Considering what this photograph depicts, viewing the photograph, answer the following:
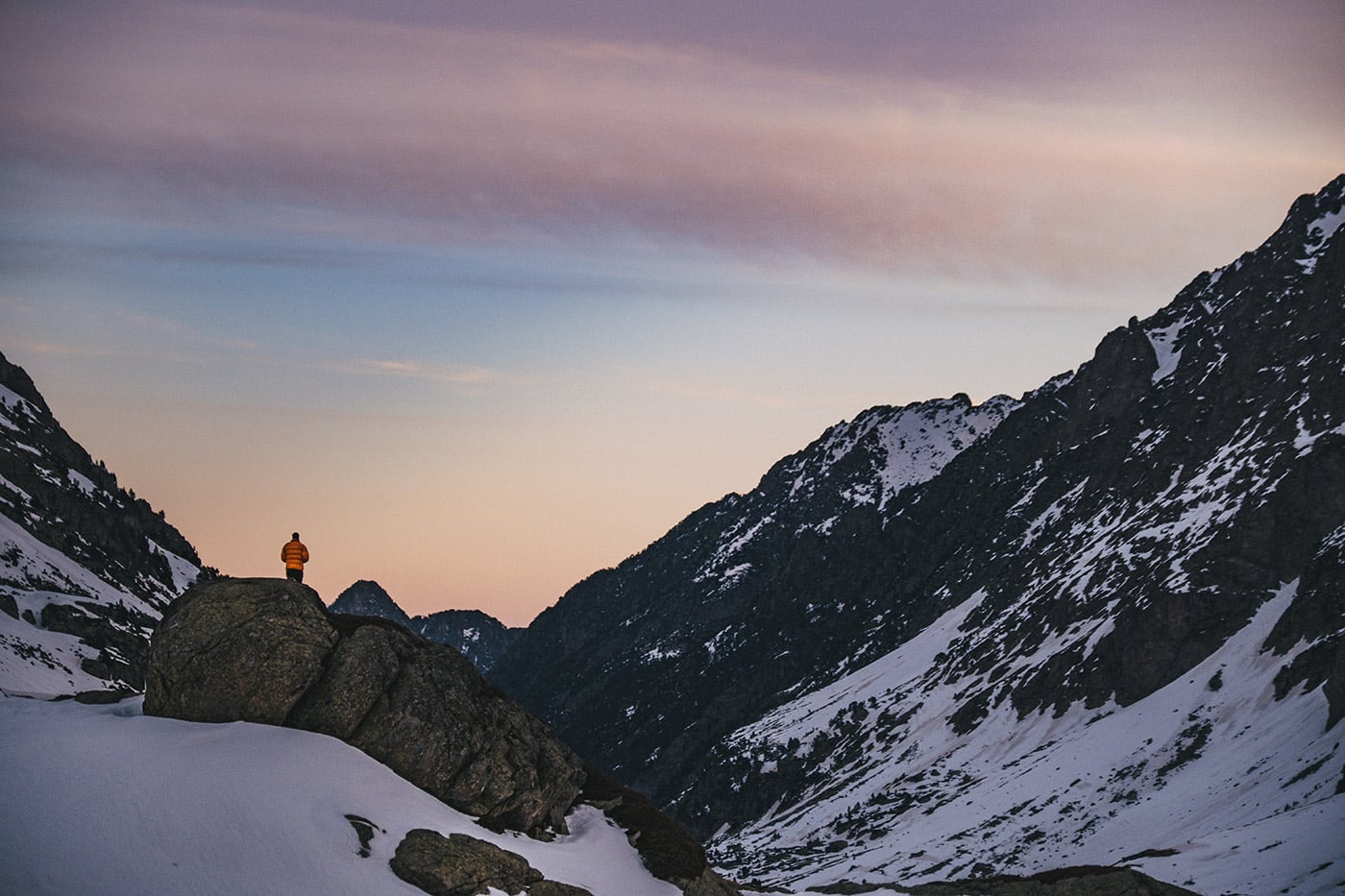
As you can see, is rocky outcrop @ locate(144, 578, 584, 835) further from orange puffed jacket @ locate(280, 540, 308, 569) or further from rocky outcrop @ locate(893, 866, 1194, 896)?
rocky outcrop @ locate(893, 866, 1194, 896)

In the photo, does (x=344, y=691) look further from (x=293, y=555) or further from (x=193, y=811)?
(x=193, y=811)

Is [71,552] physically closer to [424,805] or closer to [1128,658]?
[424,805]

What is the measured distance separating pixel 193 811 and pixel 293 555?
565 inches

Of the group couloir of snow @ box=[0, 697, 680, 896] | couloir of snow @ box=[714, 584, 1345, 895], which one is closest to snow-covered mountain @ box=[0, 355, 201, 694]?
couloir of snow @ box=[0, 697, 680, 896]

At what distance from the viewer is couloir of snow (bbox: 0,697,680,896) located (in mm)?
30453

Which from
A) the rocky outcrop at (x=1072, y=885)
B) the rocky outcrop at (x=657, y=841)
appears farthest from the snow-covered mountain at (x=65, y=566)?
the rocky outcrop at (x=1072, y=885)

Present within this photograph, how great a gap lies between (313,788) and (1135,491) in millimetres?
183547

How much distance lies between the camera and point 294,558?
153 ft

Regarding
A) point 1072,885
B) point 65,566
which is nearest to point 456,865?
point 1072,885

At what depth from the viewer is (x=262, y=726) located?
40.2m

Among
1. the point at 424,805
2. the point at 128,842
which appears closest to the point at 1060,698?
the point at 424,805

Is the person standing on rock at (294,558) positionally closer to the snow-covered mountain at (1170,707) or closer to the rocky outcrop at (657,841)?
the rocky outcrop at (657,841)

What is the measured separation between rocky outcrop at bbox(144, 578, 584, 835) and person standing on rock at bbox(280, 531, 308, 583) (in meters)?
1.70

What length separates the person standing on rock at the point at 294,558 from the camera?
46.5 metres
